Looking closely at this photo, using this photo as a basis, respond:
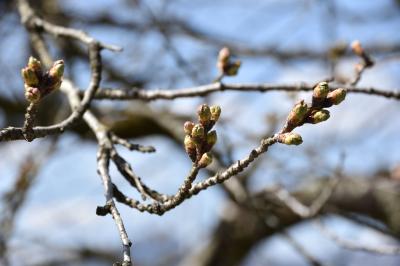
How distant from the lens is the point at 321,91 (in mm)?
1088

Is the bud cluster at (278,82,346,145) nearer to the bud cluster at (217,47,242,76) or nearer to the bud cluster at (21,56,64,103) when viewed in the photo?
the bud cluster at (21,56,64,103)

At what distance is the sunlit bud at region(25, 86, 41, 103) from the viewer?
3.38 feet

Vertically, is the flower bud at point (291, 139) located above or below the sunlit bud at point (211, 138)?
below

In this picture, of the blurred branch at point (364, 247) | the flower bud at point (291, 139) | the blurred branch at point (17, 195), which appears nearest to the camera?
the flower bud at point (291, 139)

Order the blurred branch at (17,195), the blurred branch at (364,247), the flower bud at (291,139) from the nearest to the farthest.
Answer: the flower bud at (291,139) < the blurred branch at (364,247) < the blurred branch at (17,195)

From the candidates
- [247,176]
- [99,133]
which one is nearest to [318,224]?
[99,133]

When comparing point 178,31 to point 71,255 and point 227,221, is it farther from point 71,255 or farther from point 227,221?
point 71,255

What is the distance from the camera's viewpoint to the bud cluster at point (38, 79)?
40.8 inches

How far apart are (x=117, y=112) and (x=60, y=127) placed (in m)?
2.52

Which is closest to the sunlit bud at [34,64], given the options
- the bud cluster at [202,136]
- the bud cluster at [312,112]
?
the bud cluster at [202,136]

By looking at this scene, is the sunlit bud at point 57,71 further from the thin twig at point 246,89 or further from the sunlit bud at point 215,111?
the thin twig at point 246,89

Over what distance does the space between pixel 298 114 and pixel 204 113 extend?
0.18m

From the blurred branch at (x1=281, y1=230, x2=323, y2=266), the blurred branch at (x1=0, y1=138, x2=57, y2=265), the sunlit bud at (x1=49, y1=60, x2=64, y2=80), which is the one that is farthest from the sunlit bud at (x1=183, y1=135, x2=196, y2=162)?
the blurred branch at (x1=0, y1=138, x2=57, y2=265)

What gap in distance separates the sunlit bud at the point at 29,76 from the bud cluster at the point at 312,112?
0.48 metres
